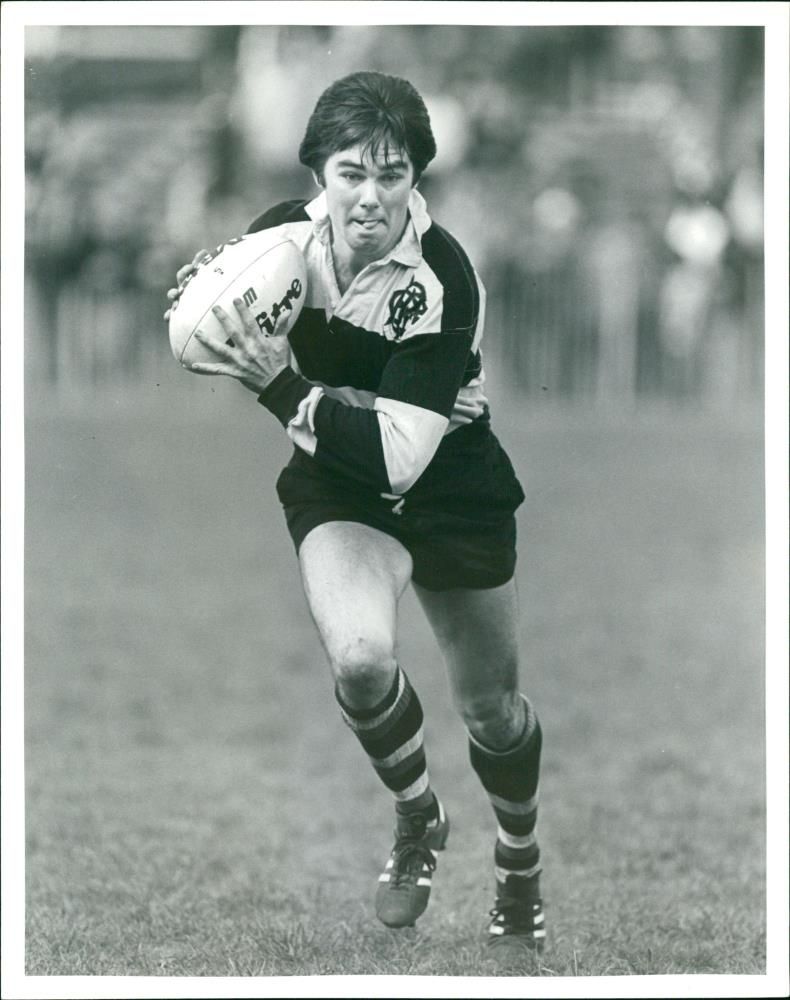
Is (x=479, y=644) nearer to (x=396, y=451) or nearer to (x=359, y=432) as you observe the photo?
(x=396, y=451)

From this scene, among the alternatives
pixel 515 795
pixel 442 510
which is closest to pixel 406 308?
pixel 442 510

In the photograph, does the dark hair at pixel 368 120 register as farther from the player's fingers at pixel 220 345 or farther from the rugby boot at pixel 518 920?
the rugby boot at pixel 518 920

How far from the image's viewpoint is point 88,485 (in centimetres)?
1778

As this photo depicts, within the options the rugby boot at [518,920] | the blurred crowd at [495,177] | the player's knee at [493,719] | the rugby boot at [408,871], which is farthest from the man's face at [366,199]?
the rugby boot at [518,920]

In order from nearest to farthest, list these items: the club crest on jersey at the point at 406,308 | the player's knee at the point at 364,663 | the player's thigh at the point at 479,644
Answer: the player's knee at the point at 364,663 < the club crest on jersey at the point at 406,308 < the player's thigh at the point at 479,644

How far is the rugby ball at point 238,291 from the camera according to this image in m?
4.87

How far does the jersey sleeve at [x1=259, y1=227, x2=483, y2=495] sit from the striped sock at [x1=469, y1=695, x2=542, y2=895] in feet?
3.27

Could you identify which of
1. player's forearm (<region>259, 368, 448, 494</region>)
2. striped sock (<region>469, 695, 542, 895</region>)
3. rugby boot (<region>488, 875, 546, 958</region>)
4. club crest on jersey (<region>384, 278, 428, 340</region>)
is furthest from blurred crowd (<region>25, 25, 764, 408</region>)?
rugby boot (<region>488, 875, 546, 958</region>)

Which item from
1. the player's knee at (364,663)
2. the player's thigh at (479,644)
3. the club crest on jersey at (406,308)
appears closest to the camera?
the player's knee at (364,663)

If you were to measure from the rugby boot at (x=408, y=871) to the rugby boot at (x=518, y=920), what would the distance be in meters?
0.30

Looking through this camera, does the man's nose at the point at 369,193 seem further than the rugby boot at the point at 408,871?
No

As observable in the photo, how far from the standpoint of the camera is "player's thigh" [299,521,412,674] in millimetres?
4695

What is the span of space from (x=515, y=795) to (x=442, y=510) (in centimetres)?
103

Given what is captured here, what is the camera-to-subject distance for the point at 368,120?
502 cm
